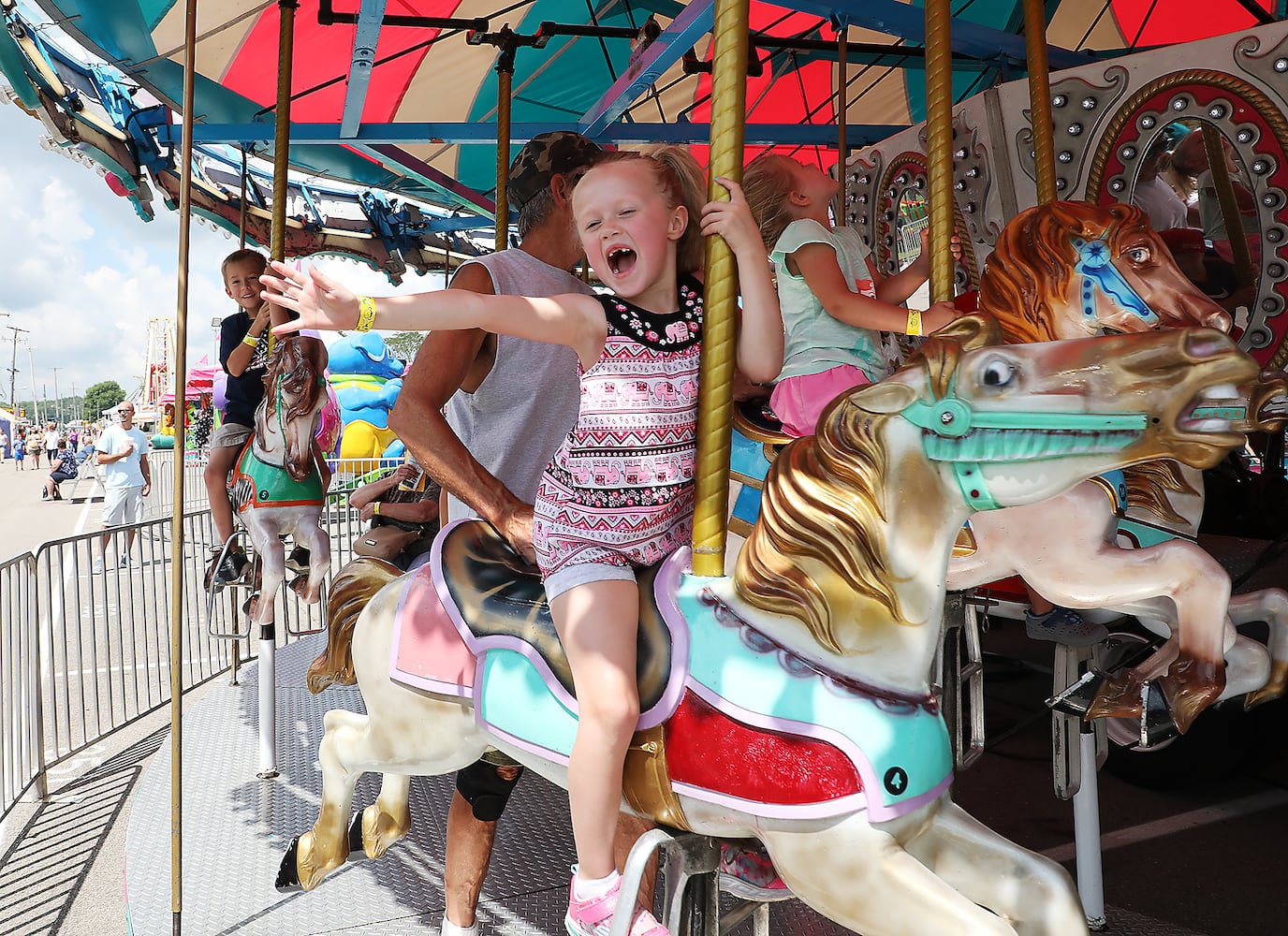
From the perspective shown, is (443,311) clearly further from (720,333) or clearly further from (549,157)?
(549,157)

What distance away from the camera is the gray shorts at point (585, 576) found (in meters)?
1.34

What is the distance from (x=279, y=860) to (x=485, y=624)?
1.66 m

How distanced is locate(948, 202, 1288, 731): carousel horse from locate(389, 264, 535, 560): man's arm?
77 cm

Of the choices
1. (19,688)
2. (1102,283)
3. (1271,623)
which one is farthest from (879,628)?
(19,688)

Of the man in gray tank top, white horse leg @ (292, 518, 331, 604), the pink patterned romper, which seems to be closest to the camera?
the pink patterned romper

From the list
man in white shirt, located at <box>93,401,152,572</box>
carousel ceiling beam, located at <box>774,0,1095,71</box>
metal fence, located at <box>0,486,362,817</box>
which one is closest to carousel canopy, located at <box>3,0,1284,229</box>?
carousel ceiling beam, located at <box>774,0,1095,71</box>

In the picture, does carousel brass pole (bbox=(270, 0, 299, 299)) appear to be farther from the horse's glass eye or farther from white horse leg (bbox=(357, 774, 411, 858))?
the horse's glass eye

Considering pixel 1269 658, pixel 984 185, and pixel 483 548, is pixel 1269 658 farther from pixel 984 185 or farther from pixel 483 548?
pixel 984 185

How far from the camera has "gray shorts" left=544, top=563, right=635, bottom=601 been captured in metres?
1.34

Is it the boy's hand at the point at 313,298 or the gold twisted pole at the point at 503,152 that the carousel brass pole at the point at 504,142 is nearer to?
the gold twisted pole at the point at 503,152

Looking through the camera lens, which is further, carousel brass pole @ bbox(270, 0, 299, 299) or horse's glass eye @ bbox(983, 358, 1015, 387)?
carousel brass pole @ bbox(270, 0, 299, 299)

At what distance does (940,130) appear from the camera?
1942 millimetres

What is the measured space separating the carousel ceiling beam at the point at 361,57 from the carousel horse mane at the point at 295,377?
1.12 metres

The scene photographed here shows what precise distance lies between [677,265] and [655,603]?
539 millimetres
